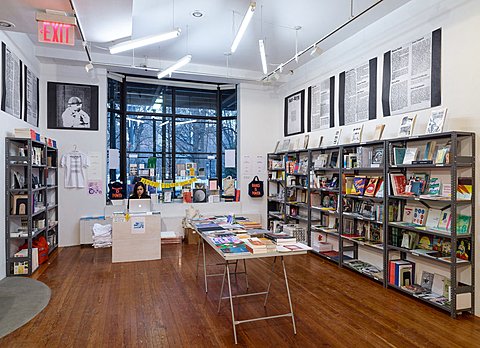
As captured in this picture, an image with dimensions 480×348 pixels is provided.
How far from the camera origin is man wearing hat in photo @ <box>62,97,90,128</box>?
6621mm

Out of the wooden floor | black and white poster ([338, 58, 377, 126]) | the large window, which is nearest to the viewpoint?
the wooden floor

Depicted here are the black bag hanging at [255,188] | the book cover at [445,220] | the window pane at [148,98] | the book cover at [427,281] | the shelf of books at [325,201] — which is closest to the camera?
the book cover at [445,220]

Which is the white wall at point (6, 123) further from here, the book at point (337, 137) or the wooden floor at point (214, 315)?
the book at point (337, 137)

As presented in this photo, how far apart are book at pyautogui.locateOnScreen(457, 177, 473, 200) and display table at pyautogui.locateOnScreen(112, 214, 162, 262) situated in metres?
4.16

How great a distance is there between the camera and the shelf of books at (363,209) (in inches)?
181

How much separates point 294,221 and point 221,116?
310cm

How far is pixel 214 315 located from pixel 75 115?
16.7 feet

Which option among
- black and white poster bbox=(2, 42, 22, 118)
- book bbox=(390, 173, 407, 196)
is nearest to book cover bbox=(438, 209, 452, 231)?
book bbox=(390, 173, 407, 196)

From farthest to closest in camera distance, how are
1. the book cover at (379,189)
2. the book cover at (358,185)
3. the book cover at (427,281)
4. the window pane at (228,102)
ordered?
the window pane at (228,102) < the book cover at (358,185) < the book cover at (379,189) < the book cover at (427,281)

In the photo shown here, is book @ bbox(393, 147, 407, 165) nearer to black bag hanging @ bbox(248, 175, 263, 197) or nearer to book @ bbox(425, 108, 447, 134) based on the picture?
book @ bbox(425, 108, 447, 134)

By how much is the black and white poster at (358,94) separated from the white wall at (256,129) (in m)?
2.31

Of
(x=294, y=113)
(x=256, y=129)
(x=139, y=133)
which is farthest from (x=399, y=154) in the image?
(x=139, y=133)

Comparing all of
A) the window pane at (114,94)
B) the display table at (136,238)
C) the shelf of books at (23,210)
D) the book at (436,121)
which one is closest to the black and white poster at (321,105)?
the book at (436,121)

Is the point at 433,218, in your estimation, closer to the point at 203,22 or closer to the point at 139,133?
the point at 203,22
